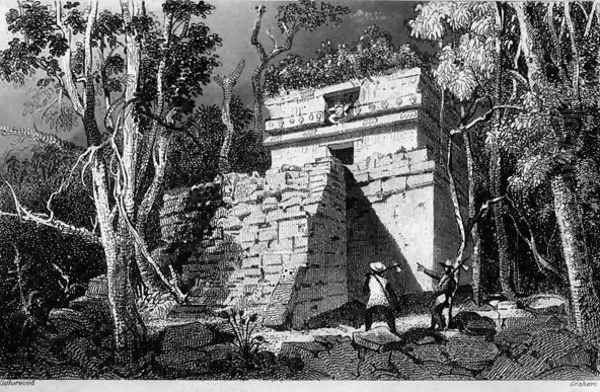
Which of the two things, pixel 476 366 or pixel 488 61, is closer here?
pixel 476 366

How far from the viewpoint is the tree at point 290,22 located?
429 cm

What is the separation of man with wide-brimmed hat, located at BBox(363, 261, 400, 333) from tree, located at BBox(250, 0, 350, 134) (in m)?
1.76

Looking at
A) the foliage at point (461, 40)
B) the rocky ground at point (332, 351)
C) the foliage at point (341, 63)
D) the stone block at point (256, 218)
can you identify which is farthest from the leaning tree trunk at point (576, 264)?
the stone block at point (256, 218)

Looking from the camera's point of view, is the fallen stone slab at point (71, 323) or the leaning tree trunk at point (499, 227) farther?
the fallen stone slab at point (71, 323)

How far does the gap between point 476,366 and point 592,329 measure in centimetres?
83

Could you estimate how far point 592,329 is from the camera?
3.81 m

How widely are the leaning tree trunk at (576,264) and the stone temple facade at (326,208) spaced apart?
0.67 m

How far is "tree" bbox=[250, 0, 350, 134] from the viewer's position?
169 inches

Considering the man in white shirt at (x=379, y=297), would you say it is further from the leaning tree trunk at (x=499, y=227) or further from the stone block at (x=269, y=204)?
the stone block at (x=269, y=204)

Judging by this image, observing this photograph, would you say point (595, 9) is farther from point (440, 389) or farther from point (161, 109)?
point (161, 109)

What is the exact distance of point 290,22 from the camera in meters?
4.31

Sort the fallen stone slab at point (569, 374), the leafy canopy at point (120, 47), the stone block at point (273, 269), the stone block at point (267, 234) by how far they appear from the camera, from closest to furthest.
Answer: the fallen stone slab at point (569, 374) → the stone block at point (273, 269) → the stone block at point (267, 234) → the leafy canopy at point (120, 47)

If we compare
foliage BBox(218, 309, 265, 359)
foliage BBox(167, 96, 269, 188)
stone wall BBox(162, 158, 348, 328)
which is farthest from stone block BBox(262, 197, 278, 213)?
foliage BBox(218, 309, 265, 359)

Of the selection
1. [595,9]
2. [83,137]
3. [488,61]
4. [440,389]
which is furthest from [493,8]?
[83,137]
